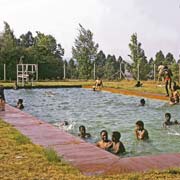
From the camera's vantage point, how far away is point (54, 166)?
4.95 meters

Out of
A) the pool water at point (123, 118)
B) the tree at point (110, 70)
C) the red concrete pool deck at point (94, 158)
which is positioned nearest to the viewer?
the red concrete pool deck at point (94, 158)

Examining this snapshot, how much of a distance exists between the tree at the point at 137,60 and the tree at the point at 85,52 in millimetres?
4097

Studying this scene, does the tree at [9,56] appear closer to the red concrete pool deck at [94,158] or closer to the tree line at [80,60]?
the tree line at [80,60]

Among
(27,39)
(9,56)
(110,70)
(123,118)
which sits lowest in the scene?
(123,118)

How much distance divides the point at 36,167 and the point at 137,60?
3066 cm

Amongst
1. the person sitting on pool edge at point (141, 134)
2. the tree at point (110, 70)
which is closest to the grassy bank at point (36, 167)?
the person sitting on pool edge at point (141, 134)

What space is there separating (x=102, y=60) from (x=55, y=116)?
1322 inches

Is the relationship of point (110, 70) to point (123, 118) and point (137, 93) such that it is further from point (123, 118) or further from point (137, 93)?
point (123, 118)

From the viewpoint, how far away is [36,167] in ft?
16.2

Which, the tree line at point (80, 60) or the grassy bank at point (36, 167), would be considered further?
the tree line at point (80, 60)

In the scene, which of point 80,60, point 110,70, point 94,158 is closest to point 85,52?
point 80,60

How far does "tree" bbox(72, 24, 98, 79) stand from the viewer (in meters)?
36.4

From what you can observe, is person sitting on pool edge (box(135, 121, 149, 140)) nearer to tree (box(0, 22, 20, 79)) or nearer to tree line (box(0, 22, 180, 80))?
tree line (box(0, 22, 180, 80))

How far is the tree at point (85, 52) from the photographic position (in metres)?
36.4
